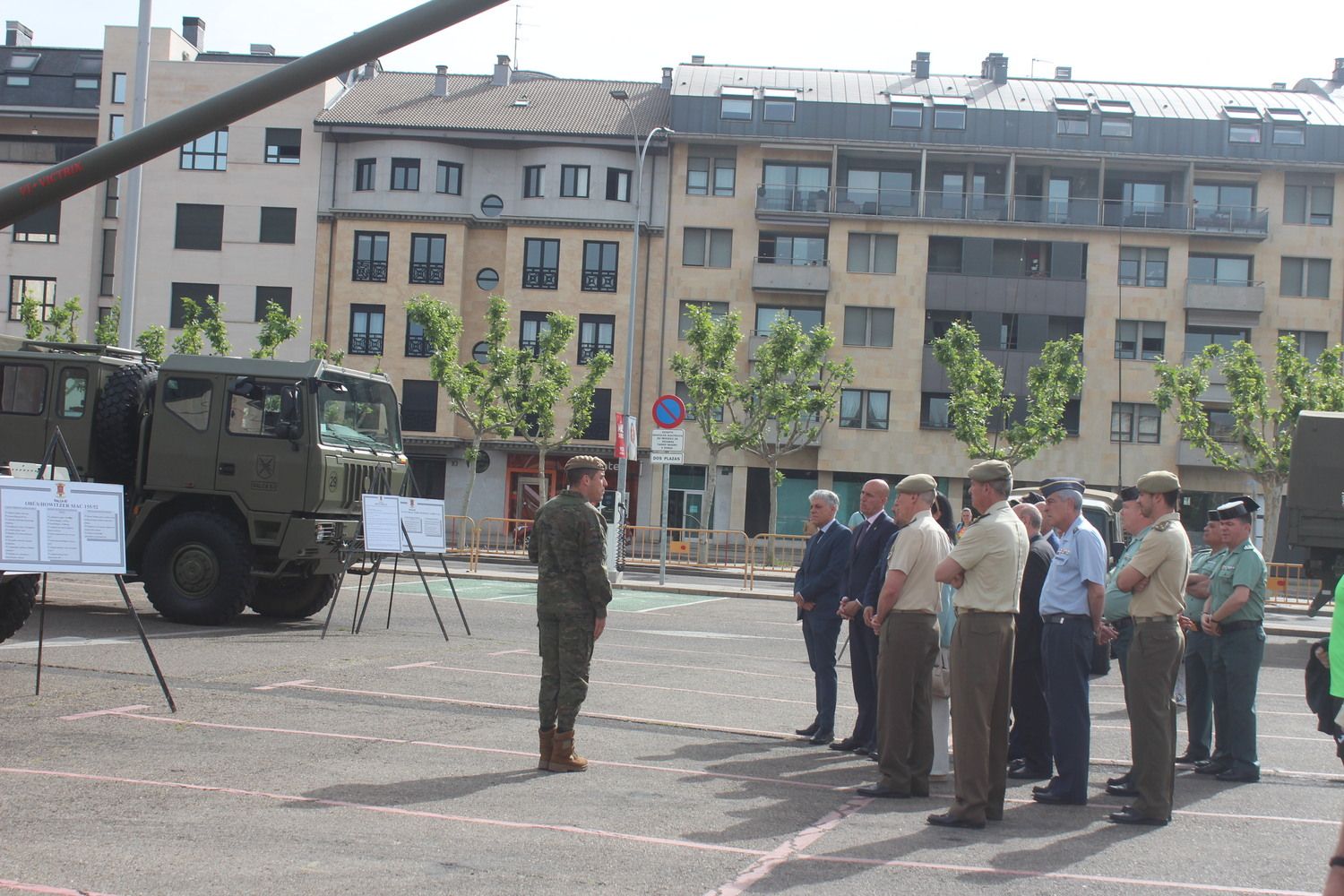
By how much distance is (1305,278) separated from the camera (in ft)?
168

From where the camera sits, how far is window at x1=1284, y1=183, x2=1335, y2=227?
51.3 metres

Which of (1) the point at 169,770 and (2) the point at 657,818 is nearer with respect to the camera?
(2) the point at 657,818

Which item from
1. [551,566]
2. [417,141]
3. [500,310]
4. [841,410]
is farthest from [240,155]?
[551,566]

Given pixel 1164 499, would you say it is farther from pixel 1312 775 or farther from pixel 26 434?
pixel 26 434

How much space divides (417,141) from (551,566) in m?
45.8

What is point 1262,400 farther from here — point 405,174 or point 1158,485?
point 1158,485

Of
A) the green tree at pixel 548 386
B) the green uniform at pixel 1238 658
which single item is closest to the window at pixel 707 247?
the green tree at pixel 548 386

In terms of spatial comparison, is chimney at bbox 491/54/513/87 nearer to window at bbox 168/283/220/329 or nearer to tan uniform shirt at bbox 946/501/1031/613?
window at bbox 168/283/220/329

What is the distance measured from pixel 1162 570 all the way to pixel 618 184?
45218 mm

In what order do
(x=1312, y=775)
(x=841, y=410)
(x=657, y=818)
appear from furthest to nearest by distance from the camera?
(x=841, y=410)
(x=1312, y=775)
(x=657, y=818)

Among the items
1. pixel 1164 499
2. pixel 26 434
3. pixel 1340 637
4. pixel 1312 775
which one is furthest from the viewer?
pixel 26 434

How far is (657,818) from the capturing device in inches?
278

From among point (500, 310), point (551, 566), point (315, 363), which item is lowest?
point (551, 566)

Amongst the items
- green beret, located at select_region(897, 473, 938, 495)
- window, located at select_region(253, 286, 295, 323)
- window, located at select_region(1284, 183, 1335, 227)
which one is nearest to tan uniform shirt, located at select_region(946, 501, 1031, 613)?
green beret, located at select_region(897, 473, 938, 495)
